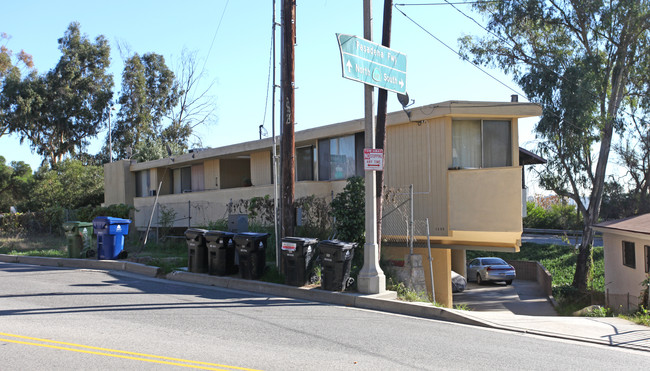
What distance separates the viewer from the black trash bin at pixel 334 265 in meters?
11.0

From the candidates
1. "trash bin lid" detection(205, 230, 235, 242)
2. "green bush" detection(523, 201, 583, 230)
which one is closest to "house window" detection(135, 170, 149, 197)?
"trash bin lid" detection(205, 230, 235, 242)

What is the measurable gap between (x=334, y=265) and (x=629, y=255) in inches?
450

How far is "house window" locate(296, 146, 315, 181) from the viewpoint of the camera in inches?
752

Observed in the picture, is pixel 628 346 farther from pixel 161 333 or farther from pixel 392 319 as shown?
pixel 161 333

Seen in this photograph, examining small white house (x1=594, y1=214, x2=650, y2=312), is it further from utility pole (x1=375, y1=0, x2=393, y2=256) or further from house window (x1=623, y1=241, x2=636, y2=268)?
utility pole (x1=375, y1=0, x2=393, y2=256)

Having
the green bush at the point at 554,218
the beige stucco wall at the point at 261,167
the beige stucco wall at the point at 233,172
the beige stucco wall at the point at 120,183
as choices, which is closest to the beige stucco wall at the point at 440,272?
the beige stucco wall at the point at 261,167

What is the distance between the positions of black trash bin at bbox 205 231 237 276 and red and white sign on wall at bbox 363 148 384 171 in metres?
3.81

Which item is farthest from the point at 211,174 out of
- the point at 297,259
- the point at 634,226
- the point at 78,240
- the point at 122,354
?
the point at 122,354

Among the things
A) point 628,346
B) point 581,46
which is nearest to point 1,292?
point 628,346

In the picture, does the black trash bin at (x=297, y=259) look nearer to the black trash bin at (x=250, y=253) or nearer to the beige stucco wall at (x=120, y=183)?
the black trash bin at (x=250, y=253)

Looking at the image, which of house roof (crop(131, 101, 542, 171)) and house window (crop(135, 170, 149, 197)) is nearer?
house roof (crop(131, 101, 542, 171))

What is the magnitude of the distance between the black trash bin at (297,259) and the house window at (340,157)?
570 centimetres

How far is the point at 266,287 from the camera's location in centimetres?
1178

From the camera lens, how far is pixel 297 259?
Result: 11.4 metres
